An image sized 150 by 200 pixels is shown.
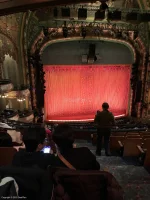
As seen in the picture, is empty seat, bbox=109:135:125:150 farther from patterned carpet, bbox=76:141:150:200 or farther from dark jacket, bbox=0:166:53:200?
dark jacket, bbox=0:166:53:200

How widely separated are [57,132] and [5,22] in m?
7.31

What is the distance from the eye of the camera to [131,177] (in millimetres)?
3008

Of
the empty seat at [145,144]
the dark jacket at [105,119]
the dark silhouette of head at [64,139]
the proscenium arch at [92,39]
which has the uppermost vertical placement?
the proscenium arch at [92,39]

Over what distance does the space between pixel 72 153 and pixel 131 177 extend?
4.72ft

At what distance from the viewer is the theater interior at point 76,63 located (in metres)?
8.09

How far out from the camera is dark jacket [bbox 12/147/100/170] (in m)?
1.91

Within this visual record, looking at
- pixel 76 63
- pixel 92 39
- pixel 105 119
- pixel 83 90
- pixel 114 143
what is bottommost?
pixel 114 143

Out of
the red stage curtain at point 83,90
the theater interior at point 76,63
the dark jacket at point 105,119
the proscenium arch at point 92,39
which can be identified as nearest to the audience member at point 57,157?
the dark jacket at point 105,119

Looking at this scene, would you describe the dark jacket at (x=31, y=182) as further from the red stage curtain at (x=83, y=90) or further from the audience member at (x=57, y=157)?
the red stage curtain at (x=83, y=90)

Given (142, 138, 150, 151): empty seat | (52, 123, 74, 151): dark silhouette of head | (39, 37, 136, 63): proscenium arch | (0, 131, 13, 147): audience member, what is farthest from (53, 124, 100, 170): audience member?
(39, 37, 136, 63): proscenium arch

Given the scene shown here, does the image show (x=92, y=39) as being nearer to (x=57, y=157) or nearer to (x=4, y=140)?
(x=4, y=140)

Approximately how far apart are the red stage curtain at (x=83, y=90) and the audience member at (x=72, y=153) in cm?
840

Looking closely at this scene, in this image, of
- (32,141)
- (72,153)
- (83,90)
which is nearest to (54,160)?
(72,153)

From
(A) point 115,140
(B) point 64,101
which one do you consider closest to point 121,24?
(B) point 64,101
